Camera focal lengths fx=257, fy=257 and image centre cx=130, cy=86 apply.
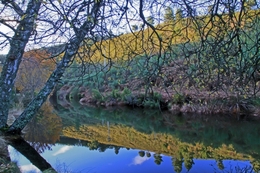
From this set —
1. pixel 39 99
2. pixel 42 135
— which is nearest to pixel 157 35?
pixel 39 99

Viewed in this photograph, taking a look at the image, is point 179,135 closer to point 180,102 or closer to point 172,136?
point 172,136

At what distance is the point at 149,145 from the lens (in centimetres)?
702

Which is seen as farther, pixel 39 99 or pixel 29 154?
pixel 29 154

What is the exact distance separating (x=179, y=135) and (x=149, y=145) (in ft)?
4.32

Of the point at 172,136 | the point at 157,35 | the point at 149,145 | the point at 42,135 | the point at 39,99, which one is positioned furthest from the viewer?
the point at 42,135

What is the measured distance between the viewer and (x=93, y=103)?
17.5m

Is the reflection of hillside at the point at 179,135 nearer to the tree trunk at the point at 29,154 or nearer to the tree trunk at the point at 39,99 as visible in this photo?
the tree trunk at the point at 29,154

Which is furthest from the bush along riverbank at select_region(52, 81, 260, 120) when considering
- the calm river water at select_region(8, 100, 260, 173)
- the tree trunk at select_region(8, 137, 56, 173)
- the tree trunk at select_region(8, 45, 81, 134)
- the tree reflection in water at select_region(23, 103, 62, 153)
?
the tree reflection in water at select_region(23, 103, 62, 153)

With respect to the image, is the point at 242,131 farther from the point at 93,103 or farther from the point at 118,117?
the point at 93,103

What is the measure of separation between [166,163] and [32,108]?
296 centimetres

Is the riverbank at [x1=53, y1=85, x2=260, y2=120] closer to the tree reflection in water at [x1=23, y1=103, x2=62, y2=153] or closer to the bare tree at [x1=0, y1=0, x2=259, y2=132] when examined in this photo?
the tree reflection in water at [x1=23, y1=103, x2=62, y2=153]

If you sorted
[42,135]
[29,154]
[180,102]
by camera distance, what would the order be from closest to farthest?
[29,154], [42,135], [180,102]

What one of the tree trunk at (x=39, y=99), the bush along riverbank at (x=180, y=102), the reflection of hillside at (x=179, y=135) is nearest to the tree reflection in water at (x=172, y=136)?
the reflection of hillside at (x=179, y=135)

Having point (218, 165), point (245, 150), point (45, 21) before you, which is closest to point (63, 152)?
point (218, 165)
